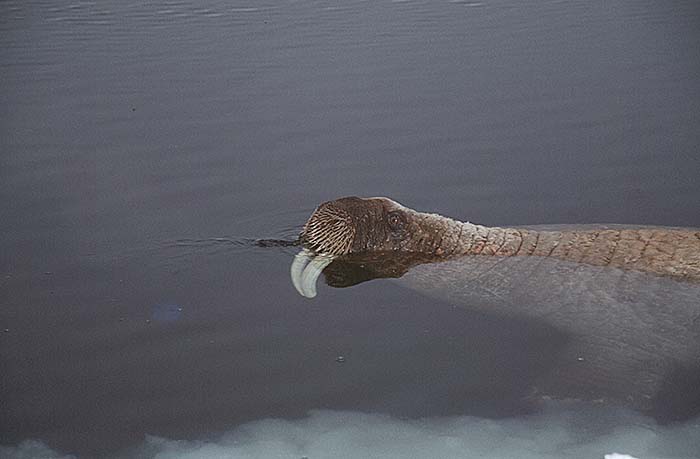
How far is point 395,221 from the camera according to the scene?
19.2 feet

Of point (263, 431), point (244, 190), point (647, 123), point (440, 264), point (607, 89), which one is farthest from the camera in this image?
point (607, 89)

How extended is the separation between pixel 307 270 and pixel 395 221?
Result: 0.61m

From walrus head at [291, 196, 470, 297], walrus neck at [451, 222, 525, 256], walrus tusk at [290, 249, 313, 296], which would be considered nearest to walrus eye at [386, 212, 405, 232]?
walrus head at [291, 196, 470, 297]

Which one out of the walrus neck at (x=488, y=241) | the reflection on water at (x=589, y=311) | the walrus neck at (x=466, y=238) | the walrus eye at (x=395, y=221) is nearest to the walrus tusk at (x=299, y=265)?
the reflection on water at (x=589, y=311)

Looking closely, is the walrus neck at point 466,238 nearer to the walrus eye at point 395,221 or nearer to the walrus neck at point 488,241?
the walrus neck at point 488,241

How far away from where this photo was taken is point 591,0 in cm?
1131

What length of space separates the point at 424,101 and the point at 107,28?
3909mm

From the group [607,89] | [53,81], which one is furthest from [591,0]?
[53,81]

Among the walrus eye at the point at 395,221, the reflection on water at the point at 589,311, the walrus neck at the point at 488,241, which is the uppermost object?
the walrus eye at the point at 395,221

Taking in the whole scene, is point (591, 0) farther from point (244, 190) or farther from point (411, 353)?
point (411, 353)

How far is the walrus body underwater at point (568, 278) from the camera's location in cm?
474

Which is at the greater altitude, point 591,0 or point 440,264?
point 591,0

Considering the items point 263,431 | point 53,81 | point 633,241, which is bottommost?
point 263,431

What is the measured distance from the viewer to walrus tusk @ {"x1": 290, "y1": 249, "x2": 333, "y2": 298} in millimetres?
5512
